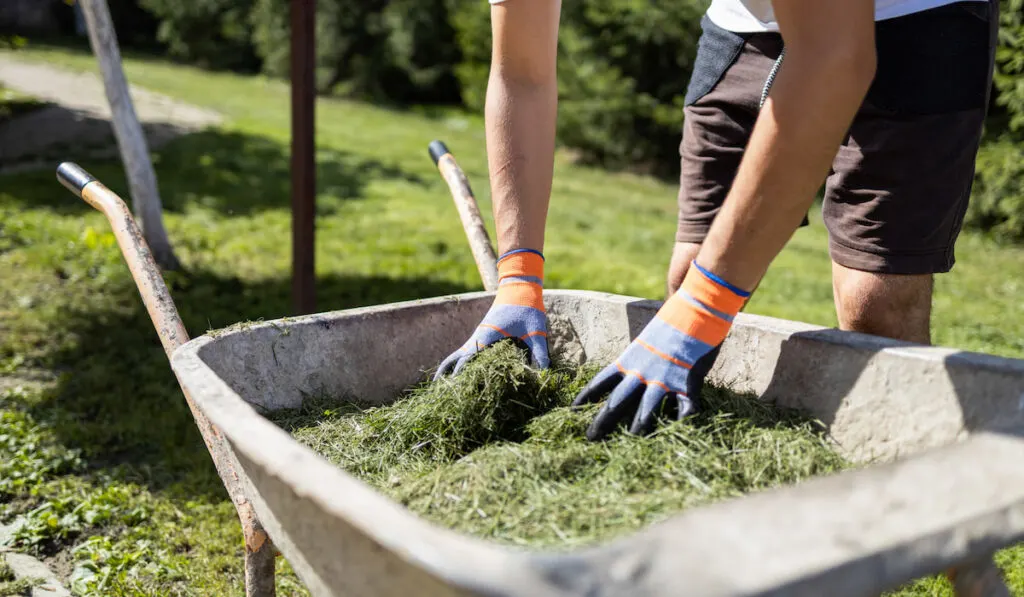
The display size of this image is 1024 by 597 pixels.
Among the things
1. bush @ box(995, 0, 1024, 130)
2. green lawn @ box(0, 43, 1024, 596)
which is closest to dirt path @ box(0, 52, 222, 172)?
green lawn @ box(0, 43, 1024, 596)

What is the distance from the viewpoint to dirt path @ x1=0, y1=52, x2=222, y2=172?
748cm

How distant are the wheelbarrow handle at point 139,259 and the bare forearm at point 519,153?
2.32 ft

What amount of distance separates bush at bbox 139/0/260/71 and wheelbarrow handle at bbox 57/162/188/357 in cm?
1490

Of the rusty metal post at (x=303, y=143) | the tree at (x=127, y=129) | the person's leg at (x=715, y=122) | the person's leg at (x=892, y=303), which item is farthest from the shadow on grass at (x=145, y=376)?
the person's leg at (x=892, y=303)

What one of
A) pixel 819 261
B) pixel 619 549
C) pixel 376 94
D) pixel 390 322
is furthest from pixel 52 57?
pixel 619 549

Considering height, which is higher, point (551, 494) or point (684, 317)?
point (684, 317)

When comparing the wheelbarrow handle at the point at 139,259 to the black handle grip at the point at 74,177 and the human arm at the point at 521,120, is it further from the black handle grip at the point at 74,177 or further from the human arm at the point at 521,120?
the human arm at the point at 521,120

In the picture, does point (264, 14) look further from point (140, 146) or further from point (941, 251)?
point (941, 251)

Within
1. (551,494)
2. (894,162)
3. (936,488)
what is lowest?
(551,494)

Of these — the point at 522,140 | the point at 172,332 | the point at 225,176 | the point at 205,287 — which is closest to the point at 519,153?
the point at 522,140

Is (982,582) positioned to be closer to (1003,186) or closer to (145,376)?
(145,376)

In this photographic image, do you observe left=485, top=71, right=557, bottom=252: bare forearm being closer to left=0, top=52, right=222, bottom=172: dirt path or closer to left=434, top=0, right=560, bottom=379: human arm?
left=434, top=0, right=560, bottom=379: human arm

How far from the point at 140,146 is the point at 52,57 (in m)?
10.9

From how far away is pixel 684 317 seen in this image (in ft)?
4.61
